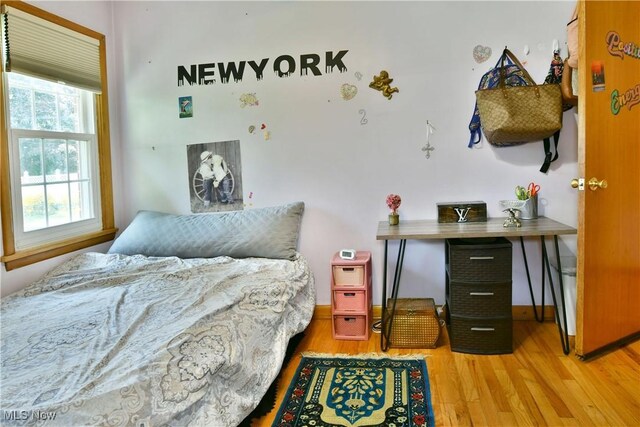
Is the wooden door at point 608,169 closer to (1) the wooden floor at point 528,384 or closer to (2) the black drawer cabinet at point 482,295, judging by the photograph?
(1) the wooden floor at point 528,384

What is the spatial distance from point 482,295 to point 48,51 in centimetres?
294

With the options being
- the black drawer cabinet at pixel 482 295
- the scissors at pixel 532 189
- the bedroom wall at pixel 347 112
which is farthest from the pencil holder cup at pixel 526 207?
the black drawer cabinet at pixel 482 295

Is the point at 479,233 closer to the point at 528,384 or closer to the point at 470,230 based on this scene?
the point at 470,230

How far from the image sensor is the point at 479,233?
7.73 ft

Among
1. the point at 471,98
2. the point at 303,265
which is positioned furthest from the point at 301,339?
the point at 471,98

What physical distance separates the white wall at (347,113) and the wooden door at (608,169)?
394 millimetres

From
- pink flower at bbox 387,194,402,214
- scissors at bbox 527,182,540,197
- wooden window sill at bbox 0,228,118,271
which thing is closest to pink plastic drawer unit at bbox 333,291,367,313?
pink flower at bbox 387,194,402,214

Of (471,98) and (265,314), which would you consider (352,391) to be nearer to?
(265,314)

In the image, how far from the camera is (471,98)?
114 inches

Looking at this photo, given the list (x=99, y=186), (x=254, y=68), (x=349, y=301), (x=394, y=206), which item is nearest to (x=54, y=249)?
(x=99, y=186)

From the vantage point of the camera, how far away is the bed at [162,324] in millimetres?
1257

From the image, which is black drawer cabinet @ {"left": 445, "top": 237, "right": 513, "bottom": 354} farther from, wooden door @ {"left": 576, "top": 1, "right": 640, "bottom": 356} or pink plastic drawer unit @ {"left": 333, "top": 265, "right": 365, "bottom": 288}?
pink plastic drawer unit @ {"left": 333, "top": 265, "right": 365, "bottom": 288}

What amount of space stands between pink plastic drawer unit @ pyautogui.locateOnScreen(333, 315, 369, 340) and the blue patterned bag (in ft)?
4.36

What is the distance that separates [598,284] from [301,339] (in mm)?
1688
